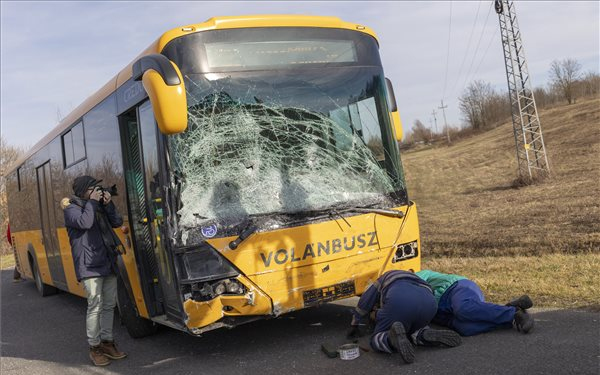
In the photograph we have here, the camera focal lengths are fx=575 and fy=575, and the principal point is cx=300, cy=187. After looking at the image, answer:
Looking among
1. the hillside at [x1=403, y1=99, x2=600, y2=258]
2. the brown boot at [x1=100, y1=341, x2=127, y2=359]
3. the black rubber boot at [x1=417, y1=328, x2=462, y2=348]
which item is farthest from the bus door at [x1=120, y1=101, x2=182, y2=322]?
the hillside at [x1=403, y1=99, x2=600, y2=258]

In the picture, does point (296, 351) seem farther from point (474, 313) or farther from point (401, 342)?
point (474, 313)

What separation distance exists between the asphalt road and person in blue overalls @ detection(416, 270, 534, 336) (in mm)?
95

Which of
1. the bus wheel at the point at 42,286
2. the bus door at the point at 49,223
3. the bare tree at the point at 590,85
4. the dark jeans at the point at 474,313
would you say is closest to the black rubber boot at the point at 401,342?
the dark jeans at the point at 474,313

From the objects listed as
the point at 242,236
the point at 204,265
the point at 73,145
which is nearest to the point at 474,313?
the point at 242,236

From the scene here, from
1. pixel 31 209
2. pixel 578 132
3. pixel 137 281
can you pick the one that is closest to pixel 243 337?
pixel 137 281

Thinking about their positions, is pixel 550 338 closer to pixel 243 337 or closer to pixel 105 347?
pixel 243 337

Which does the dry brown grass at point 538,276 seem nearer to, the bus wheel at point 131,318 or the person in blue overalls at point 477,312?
the person in blue overalls at point 477,312

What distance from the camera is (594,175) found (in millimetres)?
23891

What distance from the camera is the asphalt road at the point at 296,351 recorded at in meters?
4.71

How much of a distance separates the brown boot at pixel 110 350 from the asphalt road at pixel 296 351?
8 cm

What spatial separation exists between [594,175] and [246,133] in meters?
22.2

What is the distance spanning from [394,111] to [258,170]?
2.01 meters

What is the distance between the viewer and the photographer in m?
6.11

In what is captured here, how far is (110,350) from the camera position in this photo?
6375 millimetres
